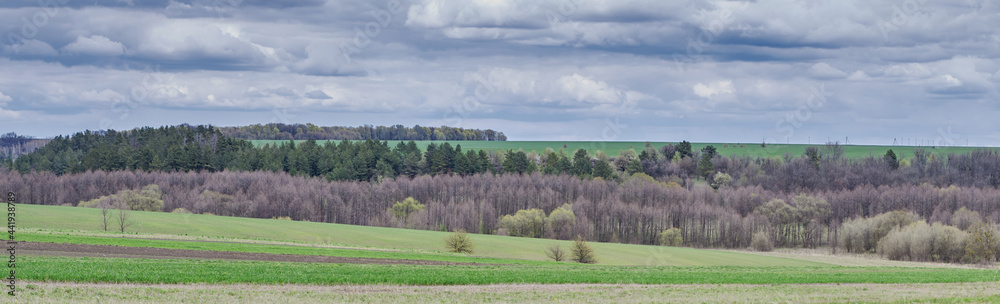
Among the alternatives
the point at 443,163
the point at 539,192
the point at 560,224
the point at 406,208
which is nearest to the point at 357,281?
the point at 560,224

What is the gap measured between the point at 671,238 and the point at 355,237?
49845 millimetres

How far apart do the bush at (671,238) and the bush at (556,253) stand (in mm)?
40903

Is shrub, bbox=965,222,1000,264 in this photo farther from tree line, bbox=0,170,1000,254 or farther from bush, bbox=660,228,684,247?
bush, bbox=660,228,684,247

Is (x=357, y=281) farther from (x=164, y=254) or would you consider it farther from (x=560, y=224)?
(x=560, y=224)

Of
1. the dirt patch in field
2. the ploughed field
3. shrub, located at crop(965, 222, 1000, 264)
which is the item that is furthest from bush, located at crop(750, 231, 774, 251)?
the dirt patch in field

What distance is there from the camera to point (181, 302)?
27.0m

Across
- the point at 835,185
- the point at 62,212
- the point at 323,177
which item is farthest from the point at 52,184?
the point at 835,185

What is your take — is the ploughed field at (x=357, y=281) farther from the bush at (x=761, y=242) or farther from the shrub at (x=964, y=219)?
the shrub at (x=964, y=219)

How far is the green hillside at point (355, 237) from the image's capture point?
72812mm

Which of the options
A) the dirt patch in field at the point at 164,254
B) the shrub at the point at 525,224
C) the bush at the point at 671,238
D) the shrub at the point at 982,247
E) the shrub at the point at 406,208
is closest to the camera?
the dirt patch in field at the point at 164,254

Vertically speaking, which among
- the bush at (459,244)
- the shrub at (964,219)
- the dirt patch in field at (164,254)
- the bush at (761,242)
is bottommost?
the bush at (761,242)

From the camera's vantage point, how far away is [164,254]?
45406 mm

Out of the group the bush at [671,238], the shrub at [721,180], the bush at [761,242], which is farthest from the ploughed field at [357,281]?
the shrub at [721,180]

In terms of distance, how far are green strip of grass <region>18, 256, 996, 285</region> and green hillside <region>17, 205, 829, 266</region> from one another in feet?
91.7
